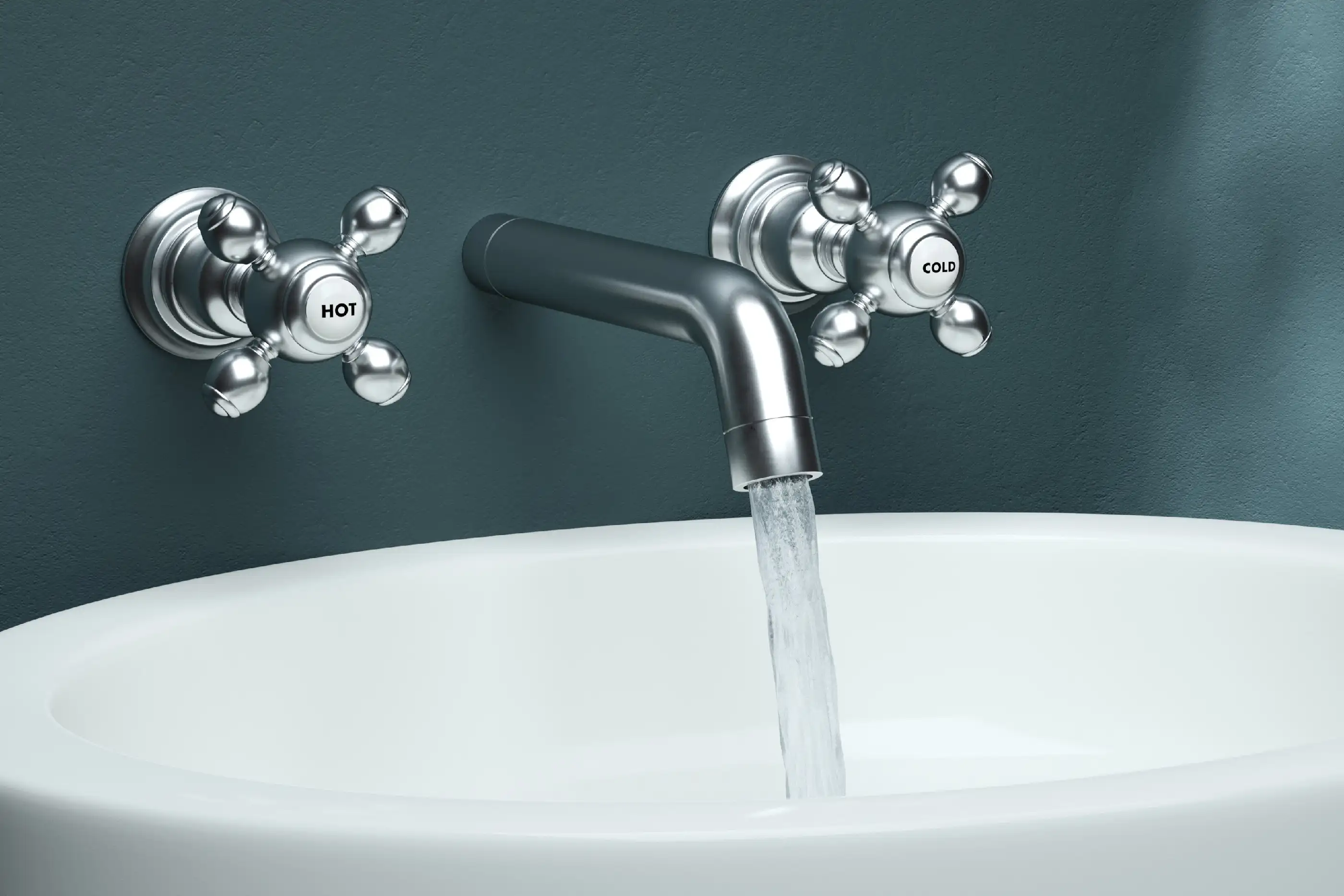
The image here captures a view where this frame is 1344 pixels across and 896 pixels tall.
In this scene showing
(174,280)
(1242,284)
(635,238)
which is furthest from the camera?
(1242,284)

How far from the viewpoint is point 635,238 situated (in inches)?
33.6

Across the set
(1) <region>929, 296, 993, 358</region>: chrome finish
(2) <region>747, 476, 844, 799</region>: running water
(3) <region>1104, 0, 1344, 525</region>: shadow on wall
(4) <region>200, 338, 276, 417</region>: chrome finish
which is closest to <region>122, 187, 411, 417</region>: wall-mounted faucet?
(4) <region>200, 338, 276, 417</region>: chrome finish

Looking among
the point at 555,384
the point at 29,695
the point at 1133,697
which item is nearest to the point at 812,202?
the point at 555,384

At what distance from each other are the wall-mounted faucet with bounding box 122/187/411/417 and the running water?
19 centimetres

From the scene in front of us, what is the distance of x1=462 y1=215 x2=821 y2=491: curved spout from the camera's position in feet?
1.81

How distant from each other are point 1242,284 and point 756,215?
397 millimetres

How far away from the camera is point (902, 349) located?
37.5 inches

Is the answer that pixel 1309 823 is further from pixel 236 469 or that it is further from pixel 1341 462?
pixel 1341 462

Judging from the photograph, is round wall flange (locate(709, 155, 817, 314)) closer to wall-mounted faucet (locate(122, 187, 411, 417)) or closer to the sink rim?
wall-mounted faucet (locate(122, 187, 411, 417))

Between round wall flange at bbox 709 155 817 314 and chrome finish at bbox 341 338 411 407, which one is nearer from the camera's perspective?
chrome finish at bbox 341 338 411 407

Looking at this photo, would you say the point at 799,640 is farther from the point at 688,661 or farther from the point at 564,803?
the point at 564,803

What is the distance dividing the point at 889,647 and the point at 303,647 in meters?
0.29

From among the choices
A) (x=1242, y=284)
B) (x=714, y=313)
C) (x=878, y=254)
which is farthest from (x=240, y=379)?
(x=1242, y=284)

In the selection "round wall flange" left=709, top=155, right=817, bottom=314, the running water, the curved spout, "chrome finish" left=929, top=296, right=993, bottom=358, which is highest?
"round wall flange" left=709, top=155, right=817, bottom=314
